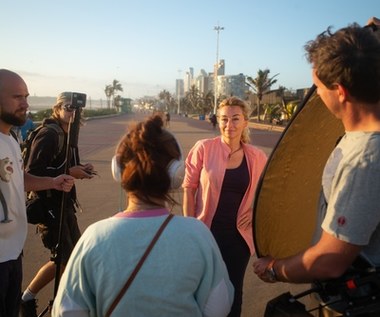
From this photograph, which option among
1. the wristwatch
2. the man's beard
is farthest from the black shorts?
the wristwatch

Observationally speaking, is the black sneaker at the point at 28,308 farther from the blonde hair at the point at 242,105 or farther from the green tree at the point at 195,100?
the green tree at the point at 195,100

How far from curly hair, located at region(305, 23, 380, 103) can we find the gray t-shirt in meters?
0.18

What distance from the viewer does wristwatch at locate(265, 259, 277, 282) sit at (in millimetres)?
1725

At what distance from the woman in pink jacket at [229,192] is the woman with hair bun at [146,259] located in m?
1.53

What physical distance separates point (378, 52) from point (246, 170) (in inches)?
71.5

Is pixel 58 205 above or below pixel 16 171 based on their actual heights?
below

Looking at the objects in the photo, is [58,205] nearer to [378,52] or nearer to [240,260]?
[240,260]

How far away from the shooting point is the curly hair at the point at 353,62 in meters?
1.43

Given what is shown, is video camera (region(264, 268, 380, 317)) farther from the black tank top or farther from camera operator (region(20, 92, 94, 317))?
camera operator (region(20, 92, 94, 317))

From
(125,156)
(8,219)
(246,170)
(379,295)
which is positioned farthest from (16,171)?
(379,295)

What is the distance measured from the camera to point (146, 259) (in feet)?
4.74

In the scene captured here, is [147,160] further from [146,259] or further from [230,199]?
[230,199]

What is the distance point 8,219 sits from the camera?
244cm

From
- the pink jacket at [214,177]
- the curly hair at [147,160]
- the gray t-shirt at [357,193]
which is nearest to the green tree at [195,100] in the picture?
the pink jacket at [214,177]
